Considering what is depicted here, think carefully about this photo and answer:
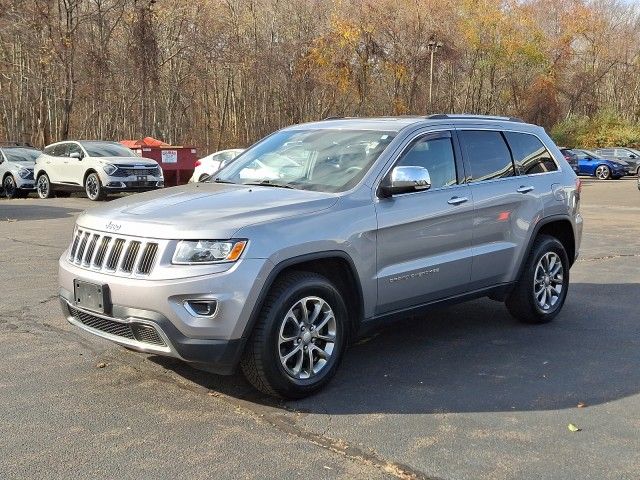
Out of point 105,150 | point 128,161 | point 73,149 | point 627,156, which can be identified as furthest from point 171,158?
point 627,156

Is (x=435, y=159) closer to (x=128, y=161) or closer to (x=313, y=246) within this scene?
(x=313, y=246)

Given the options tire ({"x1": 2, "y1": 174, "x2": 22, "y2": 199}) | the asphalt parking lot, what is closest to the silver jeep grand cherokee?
the asphalt parking lot

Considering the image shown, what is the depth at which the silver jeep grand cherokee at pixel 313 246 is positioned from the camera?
161 inches

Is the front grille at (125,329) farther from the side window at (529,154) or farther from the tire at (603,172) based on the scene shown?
the tire at (603,172)

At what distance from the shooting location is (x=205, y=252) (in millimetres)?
4090

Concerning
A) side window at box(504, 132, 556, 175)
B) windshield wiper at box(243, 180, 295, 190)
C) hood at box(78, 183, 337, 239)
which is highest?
side window at box(504, 132, 556, 175)

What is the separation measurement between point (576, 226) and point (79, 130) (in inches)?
1396

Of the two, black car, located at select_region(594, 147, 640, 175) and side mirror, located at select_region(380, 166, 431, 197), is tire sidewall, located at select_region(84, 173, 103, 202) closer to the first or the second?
side mirror, located at select_region(380, 166, 431, 197)

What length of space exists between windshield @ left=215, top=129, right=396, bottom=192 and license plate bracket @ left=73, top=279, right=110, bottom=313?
1.45 metres

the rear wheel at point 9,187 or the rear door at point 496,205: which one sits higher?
the rear door at point 496,205

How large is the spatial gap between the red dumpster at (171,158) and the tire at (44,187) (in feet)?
9.16

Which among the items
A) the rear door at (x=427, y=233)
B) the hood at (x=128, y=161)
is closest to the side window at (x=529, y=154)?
the rear door at (x=427, y=233)

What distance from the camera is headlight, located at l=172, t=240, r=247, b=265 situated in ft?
13.4

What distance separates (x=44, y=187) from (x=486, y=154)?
16.6m
